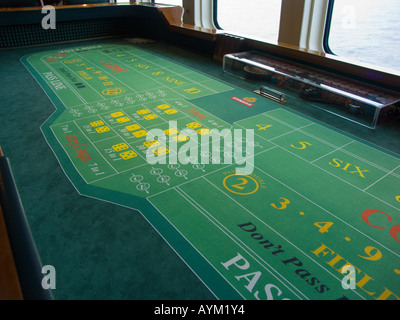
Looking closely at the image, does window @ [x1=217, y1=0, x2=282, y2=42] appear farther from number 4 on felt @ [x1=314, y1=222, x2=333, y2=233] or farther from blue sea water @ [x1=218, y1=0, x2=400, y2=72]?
number 4 on felt @ [x1=314, y1=222, x2=333, y2=233]

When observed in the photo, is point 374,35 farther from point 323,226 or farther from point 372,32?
point 323,226

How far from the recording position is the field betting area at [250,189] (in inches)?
90.4

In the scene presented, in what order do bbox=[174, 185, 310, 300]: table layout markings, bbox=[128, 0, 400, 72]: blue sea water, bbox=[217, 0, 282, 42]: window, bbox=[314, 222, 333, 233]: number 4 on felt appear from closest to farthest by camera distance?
1. bbox=[174, 185, 310, 300]: table layout markings
2. bbox=[314, 222, 333, 233]: number 4 on felt
3. bbox=[128, 0, 400, 72]: blue sea water
4. bbox=[217, 0, 282, 42]: window

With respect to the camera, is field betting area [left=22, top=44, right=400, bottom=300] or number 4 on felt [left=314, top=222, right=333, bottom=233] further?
number 4 on felt [left=314, top=222, right=333, bottom=233]

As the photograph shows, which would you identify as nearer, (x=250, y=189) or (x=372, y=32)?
(x=250, y=189)

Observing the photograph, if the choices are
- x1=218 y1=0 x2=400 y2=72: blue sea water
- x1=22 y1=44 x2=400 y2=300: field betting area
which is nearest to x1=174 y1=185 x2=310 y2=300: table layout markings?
x1=22 y1=44 x2=400 y2=300: field betting area

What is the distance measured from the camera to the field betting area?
229 centimetres

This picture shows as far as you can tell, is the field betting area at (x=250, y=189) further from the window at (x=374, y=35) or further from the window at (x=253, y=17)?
the window at (x=253, y=17)

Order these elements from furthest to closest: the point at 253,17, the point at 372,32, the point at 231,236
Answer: the point at 253,17 → the point at 372,32 → the point at 231,236

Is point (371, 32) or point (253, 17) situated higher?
point (253, 17)

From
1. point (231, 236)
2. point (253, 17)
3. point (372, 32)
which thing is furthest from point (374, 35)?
point (231, 236)

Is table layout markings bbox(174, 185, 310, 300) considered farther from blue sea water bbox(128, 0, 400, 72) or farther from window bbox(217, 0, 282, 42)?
window bbox(217, 0, 282, 42)

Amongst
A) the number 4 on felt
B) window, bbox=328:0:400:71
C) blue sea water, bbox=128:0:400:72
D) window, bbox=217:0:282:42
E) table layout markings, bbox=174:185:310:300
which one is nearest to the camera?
table layout markings, bbox=174:185:310:300

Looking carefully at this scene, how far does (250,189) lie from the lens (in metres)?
3.08
